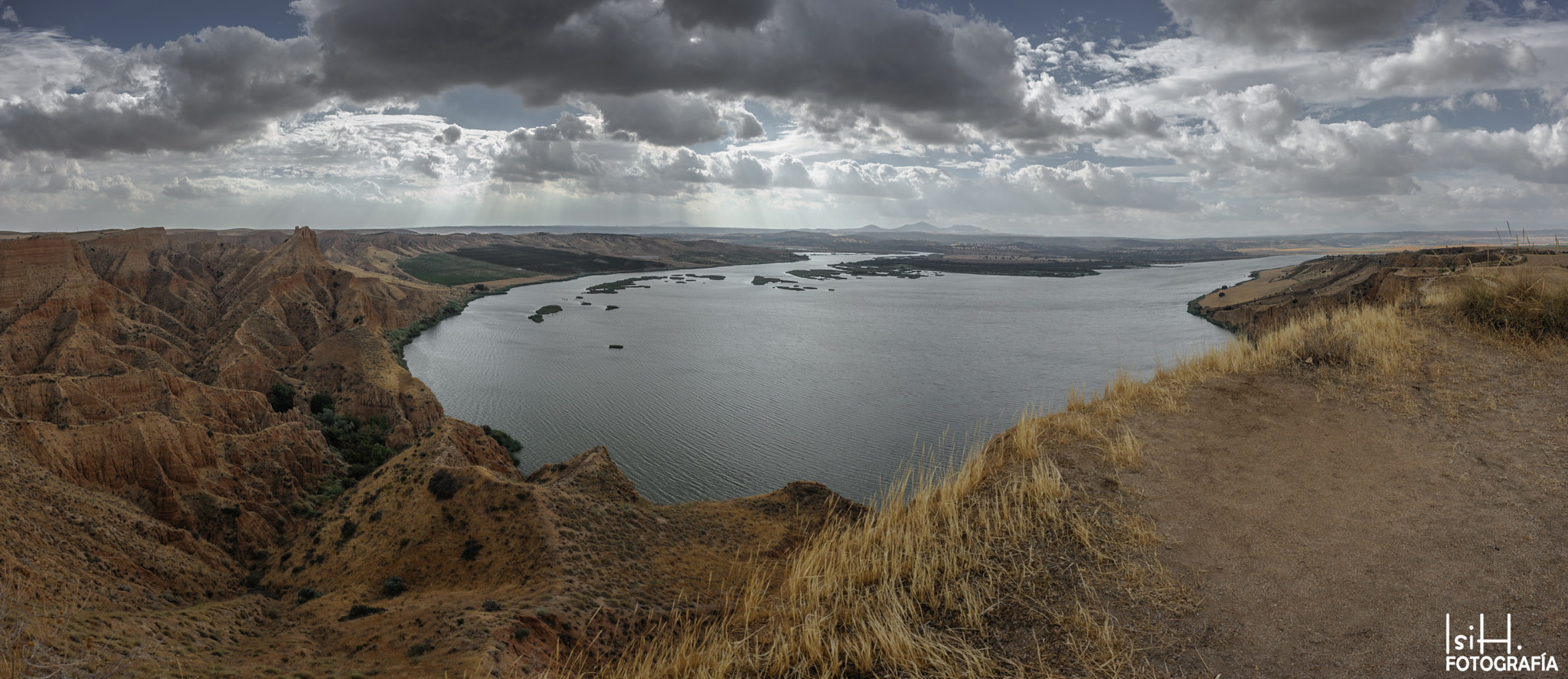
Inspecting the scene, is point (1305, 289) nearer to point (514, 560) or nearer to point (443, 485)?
point (514, 560)

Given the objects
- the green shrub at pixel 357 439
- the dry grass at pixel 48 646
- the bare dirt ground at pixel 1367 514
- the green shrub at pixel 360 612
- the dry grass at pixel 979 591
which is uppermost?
the bare dirt ground at pixel 1367 514

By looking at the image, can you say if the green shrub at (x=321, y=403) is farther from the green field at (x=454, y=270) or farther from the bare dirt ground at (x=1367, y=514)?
the green field at (x=454, y=270)

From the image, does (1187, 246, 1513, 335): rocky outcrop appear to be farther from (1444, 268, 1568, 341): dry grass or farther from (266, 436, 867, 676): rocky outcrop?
(266, 436, 867, 676): rocky outcrop

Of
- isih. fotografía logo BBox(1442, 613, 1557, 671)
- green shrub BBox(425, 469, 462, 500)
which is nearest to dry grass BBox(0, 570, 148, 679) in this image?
green shrub BBox(425, 469, 462, 500)

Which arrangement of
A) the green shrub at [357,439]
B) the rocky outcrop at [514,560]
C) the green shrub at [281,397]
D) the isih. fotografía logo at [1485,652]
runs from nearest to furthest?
the isih. fotografía logo at [1485,652], the rocky outcrop at [514,560], the green shrub at [357,439], the green shrub at [281,397]

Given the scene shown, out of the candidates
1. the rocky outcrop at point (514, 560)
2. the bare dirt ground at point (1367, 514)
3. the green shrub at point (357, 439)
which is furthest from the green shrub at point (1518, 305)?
the green shrub at point (357, 439)

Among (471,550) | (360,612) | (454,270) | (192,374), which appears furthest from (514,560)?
(454,270)

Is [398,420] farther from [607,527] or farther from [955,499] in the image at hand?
[955,499]
